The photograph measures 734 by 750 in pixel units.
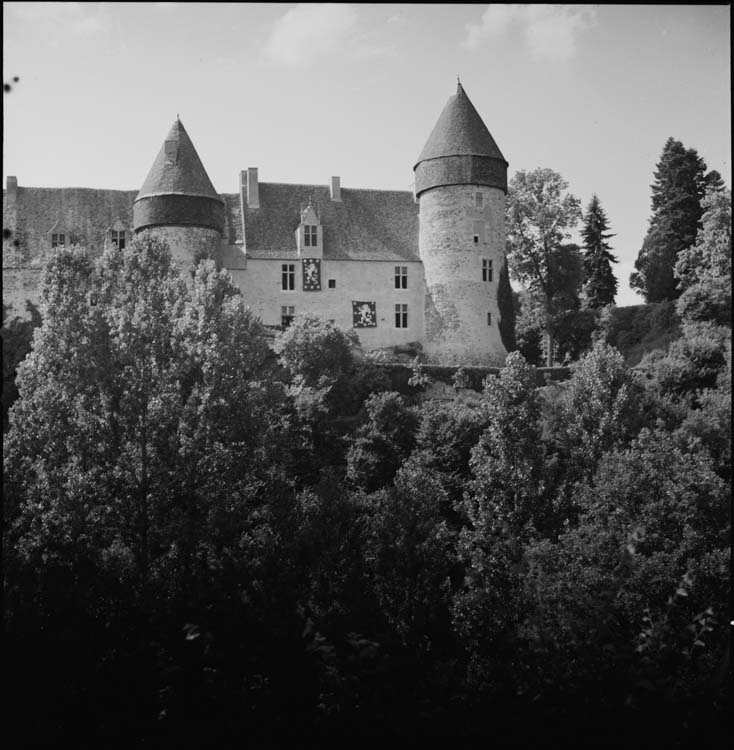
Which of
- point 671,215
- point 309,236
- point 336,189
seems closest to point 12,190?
point 309,236

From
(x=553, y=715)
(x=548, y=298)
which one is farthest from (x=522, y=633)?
(x=548, y=298)

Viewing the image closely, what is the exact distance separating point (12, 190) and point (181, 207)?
8913mm

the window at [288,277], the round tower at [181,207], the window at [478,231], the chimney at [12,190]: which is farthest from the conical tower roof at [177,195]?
the window at [478,231]

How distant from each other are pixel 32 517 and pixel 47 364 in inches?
166

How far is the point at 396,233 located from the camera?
4906cm

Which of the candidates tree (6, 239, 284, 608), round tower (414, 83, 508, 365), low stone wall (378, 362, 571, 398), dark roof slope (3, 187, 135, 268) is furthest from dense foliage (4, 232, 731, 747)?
dark roof slope (3, 187, 135, 268)

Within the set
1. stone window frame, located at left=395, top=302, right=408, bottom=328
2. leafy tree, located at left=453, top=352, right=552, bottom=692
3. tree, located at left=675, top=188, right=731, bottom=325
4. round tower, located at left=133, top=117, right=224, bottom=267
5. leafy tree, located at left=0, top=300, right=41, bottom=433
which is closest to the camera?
leafy tree, located at left=453, top=352, right=552, bottom=692

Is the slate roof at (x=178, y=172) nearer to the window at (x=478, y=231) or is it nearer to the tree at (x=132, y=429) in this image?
the window at (x=478, y=231)

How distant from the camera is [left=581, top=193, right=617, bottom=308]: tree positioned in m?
54.9

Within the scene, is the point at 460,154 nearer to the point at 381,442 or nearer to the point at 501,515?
the point at 381,442

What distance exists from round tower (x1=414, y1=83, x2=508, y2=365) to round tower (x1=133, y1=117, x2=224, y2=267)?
887 centimetres

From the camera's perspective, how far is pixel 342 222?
163 ft

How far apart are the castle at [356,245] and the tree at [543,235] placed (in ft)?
5.32

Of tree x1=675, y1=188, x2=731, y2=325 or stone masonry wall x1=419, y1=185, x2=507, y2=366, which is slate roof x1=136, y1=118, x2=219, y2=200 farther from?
tree x1=675, y1=188, x2=731, y2=325
